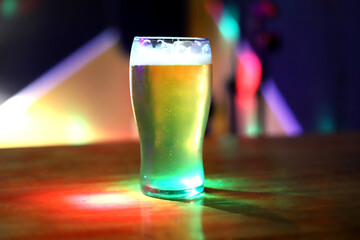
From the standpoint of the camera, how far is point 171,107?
76 centimetres

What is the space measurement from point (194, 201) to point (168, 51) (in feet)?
0.83

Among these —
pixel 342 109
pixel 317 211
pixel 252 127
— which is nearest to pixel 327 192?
pixel 317 211

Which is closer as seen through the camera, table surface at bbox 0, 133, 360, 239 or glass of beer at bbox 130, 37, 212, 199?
table surface at bbox 0, 133, 360, 239

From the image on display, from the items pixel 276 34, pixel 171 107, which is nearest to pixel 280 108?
pixel 276 34

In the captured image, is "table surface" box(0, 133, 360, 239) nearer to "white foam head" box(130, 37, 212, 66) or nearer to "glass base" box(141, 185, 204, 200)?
"glass base" box(141, 185, 204, 200)

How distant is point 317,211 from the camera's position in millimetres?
647

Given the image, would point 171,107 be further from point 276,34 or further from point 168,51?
point 276,34

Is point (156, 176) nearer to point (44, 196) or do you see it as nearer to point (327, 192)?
point (44, 196)

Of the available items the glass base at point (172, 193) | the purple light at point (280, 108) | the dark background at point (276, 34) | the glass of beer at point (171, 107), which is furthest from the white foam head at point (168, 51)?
the purple light at point (280, 108)

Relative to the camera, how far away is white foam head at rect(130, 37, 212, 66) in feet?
2.44

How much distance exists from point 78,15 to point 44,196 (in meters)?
3.42

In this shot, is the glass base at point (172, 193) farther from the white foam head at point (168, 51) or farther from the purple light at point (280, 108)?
the purple light at point (280, 108)

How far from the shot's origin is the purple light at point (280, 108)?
333 cm

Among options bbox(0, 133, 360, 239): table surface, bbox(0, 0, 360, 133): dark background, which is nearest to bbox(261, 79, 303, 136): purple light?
bbox(0, 0, 360, 133): dark background
